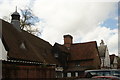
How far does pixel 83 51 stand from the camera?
4284cm

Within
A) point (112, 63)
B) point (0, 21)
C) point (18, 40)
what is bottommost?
point (112, 63)

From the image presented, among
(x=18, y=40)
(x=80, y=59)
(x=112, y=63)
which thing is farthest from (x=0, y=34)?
(x=112, y=63)

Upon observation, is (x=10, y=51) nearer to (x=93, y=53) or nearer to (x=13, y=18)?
(x=13, y=18)

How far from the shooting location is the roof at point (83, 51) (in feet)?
136

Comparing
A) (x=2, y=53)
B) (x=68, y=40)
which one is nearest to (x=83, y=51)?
(x=68, y=40)

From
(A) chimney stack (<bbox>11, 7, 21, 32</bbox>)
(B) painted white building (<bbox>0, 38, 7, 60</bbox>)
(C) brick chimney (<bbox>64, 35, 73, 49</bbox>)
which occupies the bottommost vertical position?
(B) painted white building (<bbox>0, 38, 7, 60</bbox>)

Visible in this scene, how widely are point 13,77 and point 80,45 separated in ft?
104

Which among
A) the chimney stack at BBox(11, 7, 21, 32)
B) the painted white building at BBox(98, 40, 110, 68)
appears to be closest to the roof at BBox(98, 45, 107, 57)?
the painted white building at BBox(98, 40, 110, 68)

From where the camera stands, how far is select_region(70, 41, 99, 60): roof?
136ft

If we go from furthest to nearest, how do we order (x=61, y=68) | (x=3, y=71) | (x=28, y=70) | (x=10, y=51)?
1. (x=61, y=68)
2. (x=10, y=51)
3. (x=28, y=70)
4. (x=3, y=71)

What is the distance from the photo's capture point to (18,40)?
26578mm

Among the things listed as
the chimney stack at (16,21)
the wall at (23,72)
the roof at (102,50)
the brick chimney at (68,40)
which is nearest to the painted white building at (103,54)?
the roof at (102,50)

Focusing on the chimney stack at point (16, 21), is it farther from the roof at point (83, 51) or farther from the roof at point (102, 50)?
the roof at point (102, 50)

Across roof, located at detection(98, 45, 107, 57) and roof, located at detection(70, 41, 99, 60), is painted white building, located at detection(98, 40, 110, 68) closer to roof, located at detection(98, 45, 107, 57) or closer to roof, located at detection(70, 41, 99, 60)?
roof, located at detection(98, 45, 107, 57)
